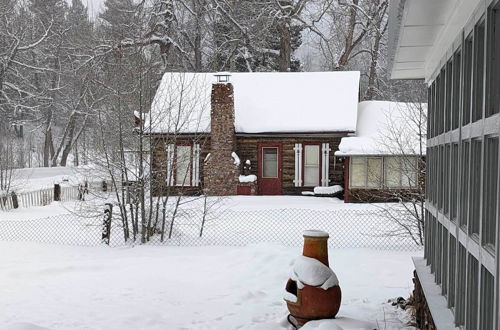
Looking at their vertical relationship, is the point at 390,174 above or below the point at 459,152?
below

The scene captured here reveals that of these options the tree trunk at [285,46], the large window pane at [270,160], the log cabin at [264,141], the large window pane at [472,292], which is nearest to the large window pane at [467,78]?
the large window pane at [472,292]

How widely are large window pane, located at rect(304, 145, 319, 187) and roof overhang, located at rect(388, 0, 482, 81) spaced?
16.0 meters

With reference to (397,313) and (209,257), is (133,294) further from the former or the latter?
(397,313)

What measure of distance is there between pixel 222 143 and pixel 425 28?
56.8 feet

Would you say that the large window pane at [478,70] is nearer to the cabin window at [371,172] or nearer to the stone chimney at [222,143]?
the cabin window at [371,172]

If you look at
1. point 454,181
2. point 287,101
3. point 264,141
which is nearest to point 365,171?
point 264,141

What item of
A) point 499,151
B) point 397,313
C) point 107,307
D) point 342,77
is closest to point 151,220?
point 107,307

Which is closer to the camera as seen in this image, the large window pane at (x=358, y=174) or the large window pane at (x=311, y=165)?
the large window pane at (x=358, y=174)

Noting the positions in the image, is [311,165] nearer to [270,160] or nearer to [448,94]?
[270,160]

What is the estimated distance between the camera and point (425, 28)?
Result: 4.58 meters

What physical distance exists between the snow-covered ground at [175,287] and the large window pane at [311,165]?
11476 mm

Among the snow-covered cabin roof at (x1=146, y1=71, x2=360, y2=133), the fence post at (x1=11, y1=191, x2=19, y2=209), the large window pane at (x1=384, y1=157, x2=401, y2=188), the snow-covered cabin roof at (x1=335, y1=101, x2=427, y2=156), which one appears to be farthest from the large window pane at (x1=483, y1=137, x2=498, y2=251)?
the fence post at (x1=11, y1=191, x2=19, y2=209)

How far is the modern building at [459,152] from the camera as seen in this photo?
2912mm

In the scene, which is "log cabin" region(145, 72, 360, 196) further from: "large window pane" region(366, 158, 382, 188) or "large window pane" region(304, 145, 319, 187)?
"large window pane" region(366, 158, 382, 188)
